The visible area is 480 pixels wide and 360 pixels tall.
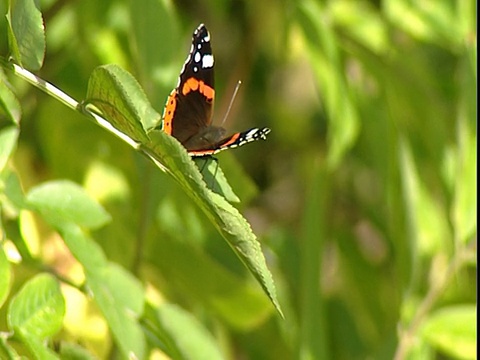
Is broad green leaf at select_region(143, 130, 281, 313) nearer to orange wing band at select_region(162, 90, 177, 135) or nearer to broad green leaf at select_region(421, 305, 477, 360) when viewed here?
orange wing band at select_region(162, 90, 177, 135)

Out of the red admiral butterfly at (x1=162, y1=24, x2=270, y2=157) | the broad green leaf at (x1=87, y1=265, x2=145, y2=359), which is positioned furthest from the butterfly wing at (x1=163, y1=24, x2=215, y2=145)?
the broad green leaf at (x1=87, y1=265, x2=145, y2=359)

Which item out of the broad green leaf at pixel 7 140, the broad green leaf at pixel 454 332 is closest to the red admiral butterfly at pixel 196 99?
the broad green leaf at pixel 7 140

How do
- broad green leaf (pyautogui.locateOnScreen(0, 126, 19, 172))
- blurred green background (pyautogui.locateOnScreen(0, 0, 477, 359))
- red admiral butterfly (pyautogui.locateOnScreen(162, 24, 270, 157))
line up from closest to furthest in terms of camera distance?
broad green leaf (pyautogui.locateOnScreen(0, 126, 19, 172))
red admiral butterfly (pyautogui.locateOnScreen(162, 24, 270, 157))
blurred green background (pyautogui.locateOnScreen(0, 0, 477, 359))

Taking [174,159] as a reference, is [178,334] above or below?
below

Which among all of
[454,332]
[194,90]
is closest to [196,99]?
[194,90]

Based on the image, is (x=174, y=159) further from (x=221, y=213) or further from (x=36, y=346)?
(x=36, y=346)

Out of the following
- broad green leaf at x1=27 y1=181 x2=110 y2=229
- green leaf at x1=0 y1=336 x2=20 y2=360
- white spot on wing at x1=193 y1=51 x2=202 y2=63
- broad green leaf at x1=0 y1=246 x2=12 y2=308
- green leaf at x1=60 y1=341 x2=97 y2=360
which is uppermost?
white spot on wing at x1=193 y1=51 x2=202 y2=63

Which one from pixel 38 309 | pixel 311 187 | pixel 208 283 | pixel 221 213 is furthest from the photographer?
pixel 311 187

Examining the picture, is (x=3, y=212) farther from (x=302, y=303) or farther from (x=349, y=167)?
(x=349, y=167)
